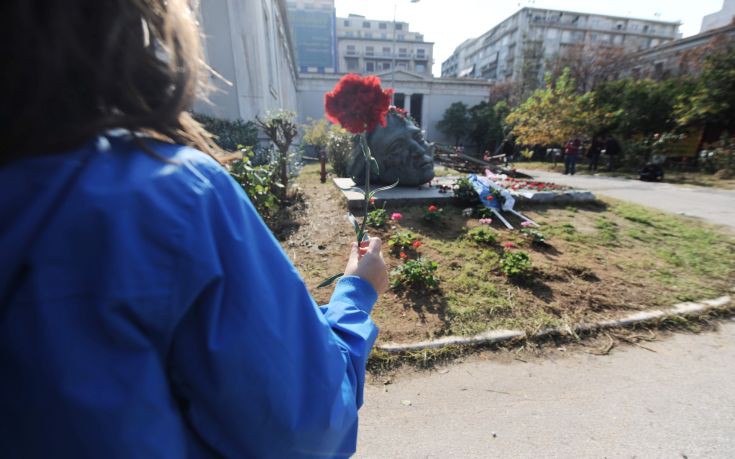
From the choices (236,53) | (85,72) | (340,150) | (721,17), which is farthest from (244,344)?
(721,17)

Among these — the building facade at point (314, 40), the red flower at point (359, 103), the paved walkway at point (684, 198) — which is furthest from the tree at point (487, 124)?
the red flower at point (359, 103)

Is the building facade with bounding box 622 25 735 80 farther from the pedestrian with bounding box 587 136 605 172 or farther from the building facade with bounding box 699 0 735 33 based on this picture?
the pedestrian with bounding box 587 136 605 172

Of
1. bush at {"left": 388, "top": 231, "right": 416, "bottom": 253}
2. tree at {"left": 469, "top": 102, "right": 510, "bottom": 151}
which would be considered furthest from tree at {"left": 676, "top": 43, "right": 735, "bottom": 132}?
bush at {"left": 388, "top": 231, "right": 416, "bottom": 253}

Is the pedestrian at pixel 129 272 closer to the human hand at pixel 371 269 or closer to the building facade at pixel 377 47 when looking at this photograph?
the human hand at pixel 371 269

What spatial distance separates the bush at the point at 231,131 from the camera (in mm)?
7711

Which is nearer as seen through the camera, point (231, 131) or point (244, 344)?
point (244, 344)

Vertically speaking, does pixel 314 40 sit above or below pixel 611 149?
above

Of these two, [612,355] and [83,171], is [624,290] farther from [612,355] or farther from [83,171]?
[83,171]

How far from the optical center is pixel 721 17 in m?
32.7

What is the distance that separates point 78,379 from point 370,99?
166cm

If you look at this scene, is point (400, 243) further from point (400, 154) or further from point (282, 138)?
point (282, 138)

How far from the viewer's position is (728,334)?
2701 millimetres

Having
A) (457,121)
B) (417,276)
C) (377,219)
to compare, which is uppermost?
(457,121)

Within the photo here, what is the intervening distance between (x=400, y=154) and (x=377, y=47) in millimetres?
67580
